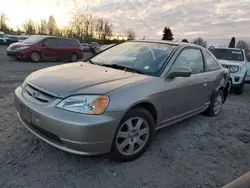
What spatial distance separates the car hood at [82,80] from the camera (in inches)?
102

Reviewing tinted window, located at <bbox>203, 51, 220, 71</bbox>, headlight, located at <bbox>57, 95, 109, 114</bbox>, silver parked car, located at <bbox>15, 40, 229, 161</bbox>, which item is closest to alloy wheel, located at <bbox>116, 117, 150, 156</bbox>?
silver parked car, located at <bbox>15, 40, 229, 161</bbox>

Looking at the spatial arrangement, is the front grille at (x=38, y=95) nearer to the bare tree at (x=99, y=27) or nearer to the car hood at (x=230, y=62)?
the car hood at (x=230, y=62)

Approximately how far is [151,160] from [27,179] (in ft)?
4.97

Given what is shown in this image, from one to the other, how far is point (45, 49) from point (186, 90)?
459 inches

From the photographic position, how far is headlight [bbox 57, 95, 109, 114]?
8.04 ft

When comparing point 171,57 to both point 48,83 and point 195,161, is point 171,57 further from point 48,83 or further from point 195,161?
point 48,83

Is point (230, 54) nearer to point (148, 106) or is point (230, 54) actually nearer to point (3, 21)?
point (148, 106)

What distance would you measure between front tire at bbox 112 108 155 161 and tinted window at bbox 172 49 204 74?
1.04m

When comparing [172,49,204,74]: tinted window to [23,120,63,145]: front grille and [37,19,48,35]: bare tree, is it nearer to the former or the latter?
[23,120,63,145]: front grille

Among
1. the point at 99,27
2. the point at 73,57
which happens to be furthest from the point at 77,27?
the point at 73,57

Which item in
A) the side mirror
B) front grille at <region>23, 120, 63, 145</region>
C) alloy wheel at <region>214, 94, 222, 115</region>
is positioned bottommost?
alloy wheel at <region>214, 94, 222, 115</region>

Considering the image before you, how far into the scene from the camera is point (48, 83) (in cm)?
278

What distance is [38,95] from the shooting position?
271 centimetres

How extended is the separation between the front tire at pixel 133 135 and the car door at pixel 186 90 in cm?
45
